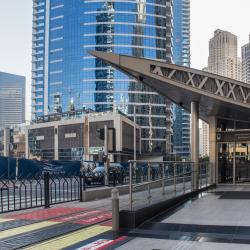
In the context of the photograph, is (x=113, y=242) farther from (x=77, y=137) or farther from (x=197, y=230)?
(x=77, y=137)

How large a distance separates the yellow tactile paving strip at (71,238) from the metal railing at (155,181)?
1.00 meters

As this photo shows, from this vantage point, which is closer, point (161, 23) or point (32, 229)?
point (32, 229)

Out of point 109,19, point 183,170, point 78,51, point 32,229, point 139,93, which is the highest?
point 109,19

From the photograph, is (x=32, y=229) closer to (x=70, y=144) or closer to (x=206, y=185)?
(x=206, y=185)

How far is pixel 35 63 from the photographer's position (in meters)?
166

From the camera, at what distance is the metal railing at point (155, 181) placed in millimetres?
11102

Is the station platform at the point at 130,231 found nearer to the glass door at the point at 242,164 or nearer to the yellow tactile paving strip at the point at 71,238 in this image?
the yellow tactile paving strip at the point at 71,238


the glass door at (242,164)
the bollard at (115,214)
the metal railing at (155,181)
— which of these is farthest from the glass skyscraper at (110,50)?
the bollard at (115,214)

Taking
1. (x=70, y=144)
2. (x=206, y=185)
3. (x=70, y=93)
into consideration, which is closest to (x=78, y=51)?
(x=70, y=93)

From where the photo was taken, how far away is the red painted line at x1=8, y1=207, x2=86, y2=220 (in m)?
12.3

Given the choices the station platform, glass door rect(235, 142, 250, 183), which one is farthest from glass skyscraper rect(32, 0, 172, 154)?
the station platform

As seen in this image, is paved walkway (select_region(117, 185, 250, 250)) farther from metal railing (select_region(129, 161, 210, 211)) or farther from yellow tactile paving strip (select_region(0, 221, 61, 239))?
yellow tactile paving strip (select_region(0, 221, 61, 239))

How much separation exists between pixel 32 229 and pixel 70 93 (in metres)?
137

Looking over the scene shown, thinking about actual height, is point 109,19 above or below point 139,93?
above
